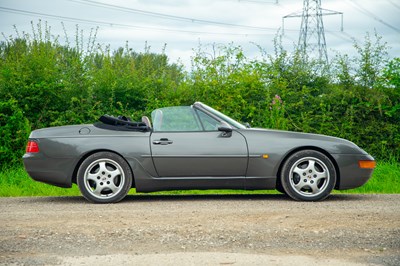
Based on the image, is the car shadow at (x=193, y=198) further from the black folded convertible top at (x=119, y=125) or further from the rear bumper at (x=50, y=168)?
the black folded convertible top at (x=119, y=125)

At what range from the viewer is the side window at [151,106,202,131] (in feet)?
30.8

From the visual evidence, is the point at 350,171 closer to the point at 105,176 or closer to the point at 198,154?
the point at 198,154

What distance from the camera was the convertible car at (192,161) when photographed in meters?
9.17

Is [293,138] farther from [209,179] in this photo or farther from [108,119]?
[108,119]

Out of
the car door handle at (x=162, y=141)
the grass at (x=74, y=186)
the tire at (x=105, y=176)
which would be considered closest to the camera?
the tire at (x=105, y=176)

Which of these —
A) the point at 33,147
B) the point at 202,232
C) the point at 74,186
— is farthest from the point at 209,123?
the point at 74,186

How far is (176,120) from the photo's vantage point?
9430 millimetres

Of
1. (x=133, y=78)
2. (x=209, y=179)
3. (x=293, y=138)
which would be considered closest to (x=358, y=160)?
(x=293, y=138)

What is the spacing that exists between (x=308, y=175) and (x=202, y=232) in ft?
9.05

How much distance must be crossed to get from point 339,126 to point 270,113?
4.94 ft

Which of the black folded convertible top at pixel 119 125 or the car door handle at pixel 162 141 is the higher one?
the black folded convertible top at pixel 119 125

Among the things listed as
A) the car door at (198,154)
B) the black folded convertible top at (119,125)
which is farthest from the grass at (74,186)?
the car door at (198,154)

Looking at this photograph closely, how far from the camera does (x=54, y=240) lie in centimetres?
654

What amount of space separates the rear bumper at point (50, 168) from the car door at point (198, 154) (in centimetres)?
121
